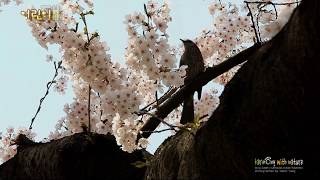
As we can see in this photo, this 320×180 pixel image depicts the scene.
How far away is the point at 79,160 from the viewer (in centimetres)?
317

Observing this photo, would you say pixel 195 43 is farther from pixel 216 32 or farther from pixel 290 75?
pixel 290 75

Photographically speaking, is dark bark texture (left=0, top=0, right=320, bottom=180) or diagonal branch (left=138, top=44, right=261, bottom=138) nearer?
dark bark texture (left=0, top=0, right=320, bottom=180)

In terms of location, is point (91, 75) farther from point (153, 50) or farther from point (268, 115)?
point (268, 115)

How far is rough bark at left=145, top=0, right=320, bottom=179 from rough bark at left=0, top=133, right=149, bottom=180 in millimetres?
1293

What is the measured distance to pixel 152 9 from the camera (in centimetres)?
402

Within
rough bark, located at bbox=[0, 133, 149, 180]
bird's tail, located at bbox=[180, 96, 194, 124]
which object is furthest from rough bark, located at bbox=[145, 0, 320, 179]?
bird's tail, located at bbox=[180, 96, 194, 124]

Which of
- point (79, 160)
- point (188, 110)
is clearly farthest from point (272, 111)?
point (188, 110)

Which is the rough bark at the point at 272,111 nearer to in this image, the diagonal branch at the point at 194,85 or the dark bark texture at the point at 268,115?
the dark bark texture at the point at 268,115

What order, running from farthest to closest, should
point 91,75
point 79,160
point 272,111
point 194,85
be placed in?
point 91,75
point 194,85
point 79,160
point 272,111

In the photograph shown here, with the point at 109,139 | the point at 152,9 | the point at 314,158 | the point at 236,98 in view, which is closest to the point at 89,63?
the point at 152,9

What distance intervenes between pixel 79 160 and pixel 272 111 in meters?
1.83

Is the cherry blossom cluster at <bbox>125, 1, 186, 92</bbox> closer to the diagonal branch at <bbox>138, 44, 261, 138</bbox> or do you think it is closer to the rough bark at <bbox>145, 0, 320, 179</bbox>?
the diagonal branch at <bbox>138, 44, 261, 138</bbox>

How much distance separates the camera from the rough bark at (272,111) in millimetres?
1597

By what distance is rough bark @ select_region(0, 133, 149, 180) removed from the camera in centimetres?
312
